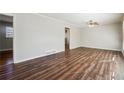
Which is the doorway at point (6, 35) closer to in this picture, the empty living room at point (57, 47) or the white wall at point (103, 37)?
the empty living room at point (57, 47)

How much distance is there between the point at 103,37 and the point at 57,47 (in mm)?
5032

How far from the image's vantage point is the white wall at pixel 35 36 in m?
4.98

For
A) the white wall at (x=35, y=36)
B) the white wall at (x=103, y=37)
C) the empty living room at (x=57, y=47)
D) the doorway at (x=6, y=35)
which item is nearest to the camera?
the empty living room at (x=57, y=47)

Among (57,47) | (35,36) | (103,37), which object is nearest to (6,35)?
(57,47)

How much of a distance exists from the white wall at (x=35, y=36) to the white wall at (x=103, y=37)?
4.25 meters

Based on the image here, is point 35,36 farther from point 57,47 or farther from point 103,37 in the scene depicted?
point 103,37

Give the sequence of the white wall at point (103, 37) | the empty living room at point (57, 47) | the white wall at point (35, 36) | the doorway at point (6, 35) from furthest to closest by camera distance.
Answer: the white wall at point (103, 37)
the doorway at point (6, 35)
the white wall at point (35, 36)
the empty living room at point (57, 47)

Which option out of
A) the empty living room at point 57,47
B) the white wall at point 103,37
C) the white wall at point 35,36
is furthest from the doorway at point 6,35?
the white wall at point 103,37

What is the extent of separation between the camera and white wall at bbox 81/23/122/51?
401 inches

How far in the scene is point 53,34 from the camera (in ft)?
24.6
